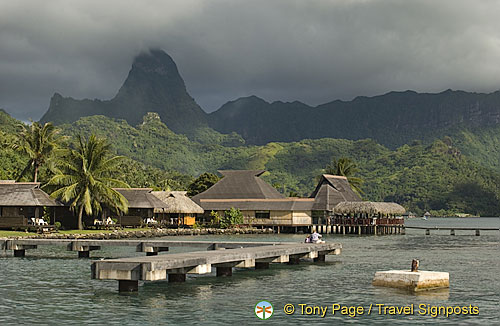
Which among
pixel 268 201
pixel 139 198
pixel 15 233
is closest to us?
pixel 15 233

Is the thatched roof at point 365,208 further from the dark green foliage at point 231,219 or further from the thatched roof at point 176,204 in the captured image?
the thatched roof at point 176,204

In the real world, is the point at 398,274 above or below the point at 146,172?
below

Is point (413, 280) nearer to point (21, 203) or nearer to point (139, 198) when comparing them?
point (21, 203)

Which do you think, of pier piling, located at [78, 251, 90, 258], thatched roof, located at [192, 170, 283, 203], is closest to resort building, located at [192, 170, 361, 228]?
thatched roof, located at [192, 170, 283, 203]

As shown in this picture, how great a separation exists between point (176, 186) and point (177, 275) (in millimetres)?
94899

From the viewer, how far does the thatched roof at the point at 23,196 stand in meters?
55.2

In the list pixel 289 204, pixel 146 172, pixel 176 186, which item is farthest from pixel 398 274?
pixel 146 172

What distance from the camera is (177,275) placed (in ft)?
78.8

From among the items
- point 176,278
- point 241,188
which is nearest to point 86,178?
point 241,188

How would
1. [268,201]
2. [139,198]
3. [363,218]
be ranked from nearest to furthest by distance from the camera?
1. [139,198]
2. [363,218]
3. [268,201]

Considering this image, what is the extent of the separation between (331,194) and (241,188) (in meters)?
12.1

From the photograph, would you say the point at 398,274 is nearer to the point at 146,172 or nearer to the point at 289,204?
the point at 289,204

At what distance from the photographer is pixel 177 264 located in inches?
861

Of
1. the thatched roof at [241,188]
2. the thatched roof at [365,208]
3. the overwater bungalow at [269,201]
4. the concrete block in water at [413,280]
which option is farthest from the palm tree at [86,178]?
the concrete block in water at [413,280]
